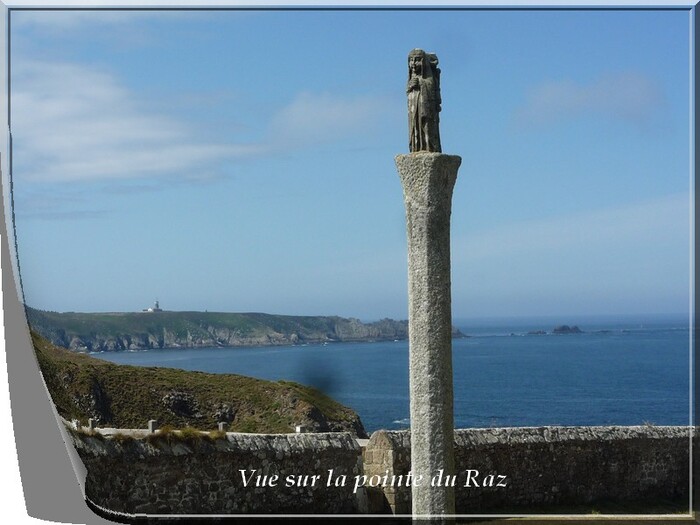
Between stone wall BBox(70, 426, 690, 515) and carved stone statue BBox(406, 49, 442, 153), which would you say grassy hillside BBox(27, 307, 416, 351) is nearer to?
stone wall BBox(70, 426, 690, 515)

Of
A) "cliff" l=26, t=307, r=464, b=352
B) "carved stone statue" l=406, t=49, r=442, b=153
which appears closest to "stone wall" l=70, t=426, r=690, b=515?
"carved stone statue" l=406, t=49, r=442, b=153

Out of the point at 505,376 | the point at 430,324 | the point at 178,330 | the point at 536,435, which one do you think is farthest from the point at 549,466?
the point at 505,376

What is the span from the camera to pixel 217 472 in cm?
1539

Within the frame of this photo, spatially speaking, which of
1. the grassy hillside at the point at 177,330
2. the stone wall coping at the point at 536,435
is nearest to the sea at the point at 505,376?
the grassy hillside at the point at 177,330

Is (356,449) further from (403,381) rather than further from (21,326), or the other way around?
(403,381)

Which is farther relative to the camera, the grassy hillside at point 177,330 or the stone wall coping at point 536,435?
the grassy hillside at point 177,330

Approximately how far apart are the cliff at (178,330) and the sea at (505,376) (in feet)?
2.39

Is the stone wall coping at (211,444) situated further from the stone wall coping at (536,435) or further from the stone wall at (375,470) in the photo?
the stone wall coping at (536,435)

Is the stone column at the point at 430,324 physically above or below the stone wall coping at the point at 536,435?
above

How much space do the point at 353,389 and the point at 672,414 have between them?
2394cm

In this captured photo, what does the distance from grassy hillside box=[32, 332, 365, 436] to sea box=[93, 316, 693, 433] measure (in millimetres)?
8615

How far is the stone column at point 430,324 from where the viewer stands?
12.1m

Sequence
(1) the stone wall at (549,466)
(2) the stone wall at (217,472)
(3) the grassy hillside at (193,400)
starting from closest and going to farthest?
(2) the stone wall at (217,472) < (1) the stone wall at (549,466) < (3) the grassy hillside at (193,400)

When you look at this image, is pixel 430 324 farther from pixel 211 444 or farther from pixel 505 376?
pixel 505 376
